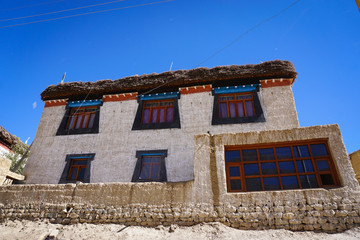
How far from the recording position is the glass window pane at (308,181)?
6325 mm

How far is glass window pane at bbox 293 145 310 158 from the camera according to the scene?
22.0 ft

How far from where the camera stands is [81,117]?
12125mm

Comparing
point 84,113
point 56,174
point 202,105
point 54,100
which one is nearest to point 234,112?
point 202,105

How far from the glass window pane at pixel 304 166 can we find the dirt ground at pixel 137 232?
1.68 meters

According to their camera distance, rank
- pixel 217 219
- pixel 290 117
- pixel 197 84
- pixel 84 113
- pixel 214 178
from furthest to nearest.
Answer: pixel 84 113 → pixel 197 84 → pixel 290 117 → pixel 214 178 → pixel 217 219

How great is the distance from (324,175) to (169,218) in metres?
4.62

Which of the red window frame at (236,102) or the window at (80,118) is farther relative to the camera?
the window at (80,118)

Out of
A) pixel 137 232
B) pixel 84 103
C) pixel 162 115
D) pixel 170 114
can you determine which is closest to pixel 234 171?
pixel 137 232

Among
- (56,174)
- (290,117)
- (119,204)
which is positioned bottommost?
(119,204)

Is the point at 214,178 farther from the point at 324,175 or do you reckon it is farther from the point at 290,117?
the point at 290,117

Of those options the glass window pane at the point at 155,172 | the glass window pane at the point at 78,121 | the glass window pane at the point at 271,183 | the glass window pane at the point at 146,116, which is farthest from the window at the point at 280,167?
the glass window pane at the point at 78,121

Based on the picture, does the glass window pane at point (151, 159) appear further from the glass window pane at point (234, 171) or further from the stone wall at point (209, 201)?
the glass window pane at point (234, 171)

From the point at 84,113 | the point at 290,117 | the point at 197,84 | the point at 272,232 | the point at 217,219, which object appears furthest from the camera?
the point at 84,113

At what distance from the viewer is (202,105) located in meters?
10.8
